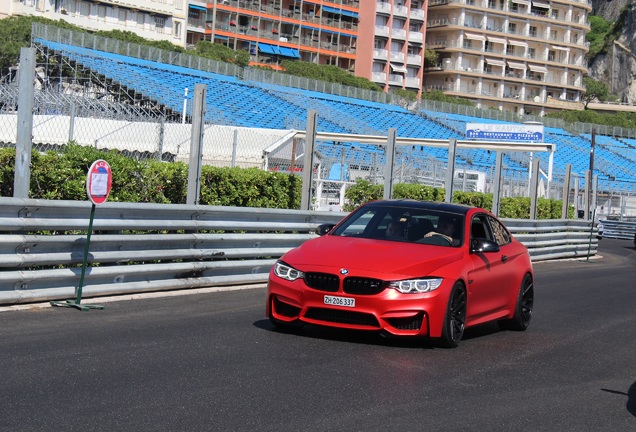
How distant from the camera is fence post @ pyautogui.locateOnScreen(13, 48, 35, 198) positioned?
1042cm

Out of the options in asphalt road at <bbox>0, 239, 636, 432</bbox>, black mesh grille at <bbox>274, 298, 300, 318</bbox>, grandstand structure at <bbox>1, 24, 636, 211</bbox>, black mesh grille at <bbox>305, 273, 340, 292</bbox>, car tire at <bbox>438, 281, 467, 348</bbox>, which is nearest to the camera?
asphalt road at <bbox>0, 239, 636, 432</bbox>

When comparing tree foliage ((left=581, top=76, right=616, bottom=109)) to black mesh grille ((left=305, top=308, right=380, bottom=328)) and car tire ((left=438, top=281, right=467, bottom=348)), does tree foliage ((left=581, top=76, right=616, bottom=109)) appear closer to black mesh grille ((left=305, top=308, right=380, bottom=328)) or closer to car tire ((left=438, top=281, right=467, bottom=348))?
car tire ((left=438, top=281, right=467, bottom=348))

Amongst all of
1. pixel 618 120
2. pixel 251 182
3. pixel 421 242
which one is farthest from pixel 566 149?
pixel 421 242

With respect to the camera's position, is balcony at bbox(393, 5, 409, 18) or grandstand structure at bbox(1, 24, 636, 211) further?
balcony at bbox(393, 5, 409, 18)

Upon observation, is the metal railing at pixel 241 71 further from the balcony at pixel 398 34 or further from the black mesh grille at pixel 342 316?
the black mesh grille at pixel 342 316

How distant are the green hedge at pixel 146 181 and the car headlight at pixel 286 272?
3618 millimetres

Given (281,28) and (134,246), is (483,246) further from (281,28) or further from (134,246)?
(281,28)

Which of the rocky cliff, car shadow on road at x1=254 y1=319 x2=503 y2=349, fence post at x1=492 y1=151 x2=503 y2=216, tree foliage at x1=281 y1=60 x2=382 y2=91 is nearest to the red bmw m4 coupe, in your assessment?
car shadow on road at x1=254 y1=319 x2=503 y2=349

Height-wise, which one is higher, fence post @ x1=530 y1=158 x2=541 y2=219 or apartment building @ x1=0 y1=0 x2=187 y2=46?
apartment building @ x1=0 y1=0 x2=187 y2=46

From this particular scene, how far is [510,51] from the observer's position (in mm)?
116125

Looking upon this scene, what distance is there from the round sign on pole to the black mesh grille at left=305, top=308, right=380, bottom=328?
264 centimetres

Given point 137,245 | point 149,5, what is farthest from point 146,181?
point 149,5

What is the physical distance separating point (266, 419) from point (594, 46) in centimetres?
14341

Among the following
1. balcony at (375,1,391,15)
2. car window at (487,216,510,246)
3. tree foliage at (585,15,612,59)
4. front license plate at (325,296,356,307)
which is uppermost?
tree foliage at (585,15,612,59)
